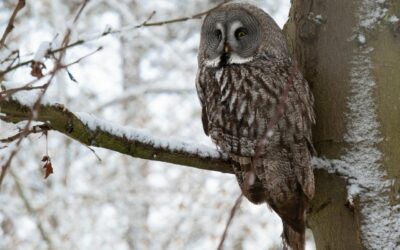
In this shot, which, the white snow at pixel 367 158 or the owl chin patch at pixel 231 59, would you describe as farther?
the owl chin patch at pixel 231 59

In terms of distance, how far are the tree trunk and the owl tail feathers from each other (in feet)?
0.21

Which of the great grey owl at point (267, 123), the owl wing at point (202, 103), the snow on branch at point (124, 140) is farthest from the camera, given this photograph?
the owl wing at point (202, 103)

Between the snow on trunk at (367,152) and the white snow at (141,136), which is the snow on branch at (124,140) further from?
the snow on trunk at (367,152)

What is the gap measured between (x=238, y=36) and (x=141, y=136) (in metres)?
1.21

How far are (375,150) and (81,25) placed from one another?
832 centimetres

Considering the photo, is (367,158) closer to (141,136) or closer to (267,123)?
(267,123)

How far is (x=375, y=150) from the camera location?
264cm

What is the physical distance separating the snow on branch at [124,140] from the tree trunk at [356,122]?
0.48 m

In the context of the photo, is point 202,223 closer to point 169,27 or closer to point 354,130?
point 169,27

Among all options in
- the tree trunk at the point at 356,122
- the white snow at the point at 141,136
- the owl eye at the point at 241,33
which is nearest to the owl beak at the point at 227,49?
the owl eye at the point at 241,33

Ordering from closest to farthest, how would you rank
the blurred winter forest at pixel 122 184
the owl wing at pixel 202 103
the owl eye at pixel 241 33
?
the owl wing at pixel 202 103 < the owl eye at pixel 241 33 < the blurred winter forest at pixel 122 184

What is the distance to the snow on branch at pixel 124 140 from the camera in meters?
2.27

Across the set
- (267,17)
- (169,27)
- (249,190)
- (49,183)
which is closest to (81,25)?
(169,27)

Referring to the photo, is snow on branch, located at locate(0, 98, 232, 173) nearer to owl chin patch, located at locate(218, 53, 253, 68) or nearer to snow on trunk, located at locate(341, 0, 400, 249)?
snow on trunk, located at locate(341, 0, 400, 249)
